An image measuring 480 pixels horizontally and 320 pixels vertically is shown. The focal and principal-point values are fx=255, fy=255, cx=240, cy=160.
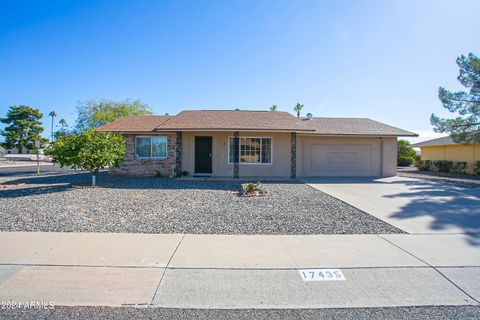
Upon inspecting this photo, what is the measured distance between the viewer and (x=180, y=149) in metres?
15.3

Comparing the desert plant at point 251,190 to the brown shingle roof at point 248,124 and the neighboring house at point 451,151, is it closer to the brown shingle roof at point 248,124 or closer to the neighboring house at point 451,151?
the brown shingle roof at point 248,124

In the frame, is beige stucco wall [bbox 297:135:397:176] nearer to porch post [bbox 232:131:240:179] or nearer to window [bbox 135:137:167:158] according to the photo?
porch post [bbox 232:131:240:179]

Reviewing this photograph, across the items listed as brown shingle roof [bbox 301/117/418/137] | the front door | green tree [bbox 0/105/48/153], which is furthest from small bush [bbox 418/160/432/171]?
green tree [bbox 0/105/48/153]

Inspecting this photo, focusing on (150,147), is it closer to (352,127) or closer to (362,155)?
(352,127)

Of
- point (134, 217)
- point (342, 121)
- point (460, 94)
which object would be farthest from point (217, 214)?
point (460, 94)

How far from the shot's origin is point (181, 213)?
7.30 m

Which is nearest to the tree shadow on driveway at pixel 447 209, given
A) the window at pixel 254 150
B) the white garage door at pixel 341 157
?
the white garage door at pixel 341 157

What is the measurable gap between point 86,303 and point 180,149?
1257 centimetres

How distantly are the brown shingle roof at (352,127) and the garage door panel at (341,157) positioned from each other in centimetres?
94

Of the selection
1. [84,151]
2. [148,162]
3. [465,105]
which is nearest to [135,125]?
[148,162]

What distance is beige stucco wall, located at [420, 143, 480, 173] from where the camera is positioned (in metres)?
21.5

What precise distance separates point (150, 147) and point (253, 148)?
251 inches

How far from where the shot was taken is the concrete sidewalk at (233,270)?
3.25 metres

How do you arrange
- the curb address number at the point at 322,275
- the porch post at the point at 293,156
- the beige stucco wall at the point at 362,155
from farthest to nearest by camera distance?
the beige stucco wall at the point at 362,155 < the porch post at the point at 293,156 < the curb address number at the point at 322,275
